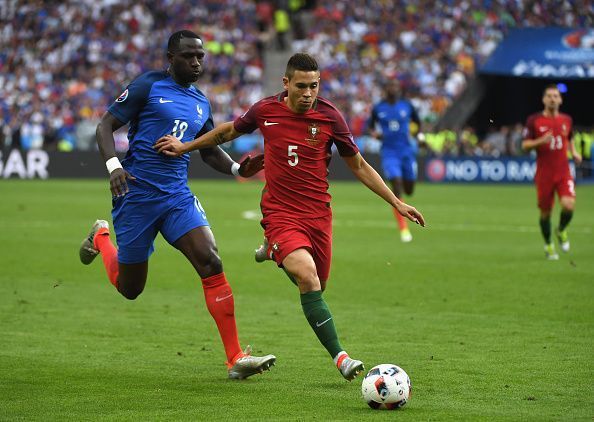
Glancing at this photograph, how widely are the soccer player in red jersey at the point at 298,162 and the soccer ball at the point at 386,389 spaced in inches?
38.9

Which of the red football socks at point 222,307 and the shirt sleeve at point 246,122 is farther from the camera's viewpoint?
the red football socks at point 222,307

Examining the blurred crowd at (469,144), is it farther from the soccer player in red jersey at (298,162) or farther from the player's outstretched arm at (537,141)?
the soccer player in red jersey at (298,162)

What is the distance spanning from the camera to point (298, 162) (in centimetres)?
809

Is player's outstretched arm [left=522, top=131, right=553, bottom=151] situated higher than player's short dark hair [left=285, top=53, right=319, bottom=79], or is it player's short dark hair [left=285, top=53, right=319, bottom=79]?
player's short dark hair [left=285, top=53, right=319, bottom=79]

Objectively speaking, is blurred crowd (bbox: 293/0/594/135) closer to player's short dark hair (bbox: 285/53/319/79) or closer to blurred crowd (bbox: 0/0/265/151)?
blurred crowd (bbox: 0/0/265/151)

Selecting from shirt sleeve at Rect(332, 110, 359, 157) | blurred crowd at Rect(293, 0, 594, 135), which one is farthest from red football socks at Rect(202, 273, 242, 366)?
blurred crowd at Rect(293, 0, 594, 135)

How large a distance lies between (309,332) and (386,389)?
350cm

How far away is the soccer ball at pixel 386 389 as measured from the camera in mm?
6957

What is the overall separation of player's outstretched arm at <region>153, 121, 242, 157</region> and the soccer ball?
2.18 meters

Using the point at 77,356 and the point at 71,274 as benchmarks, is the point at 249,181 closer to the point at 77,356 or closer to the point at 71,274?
the point at 71,274

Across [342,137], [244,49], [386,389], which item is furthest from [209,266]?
[244,49]

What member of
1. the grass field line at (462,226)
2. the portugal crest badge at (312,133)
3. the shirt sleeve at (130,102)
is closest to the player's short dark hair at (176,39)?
the shirt sleeve at (130,102)

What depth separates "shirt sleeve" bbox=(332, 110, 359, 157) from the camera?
8.13 m

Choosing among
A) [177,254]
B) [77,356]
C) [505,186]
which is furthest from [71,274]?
[505,186]
